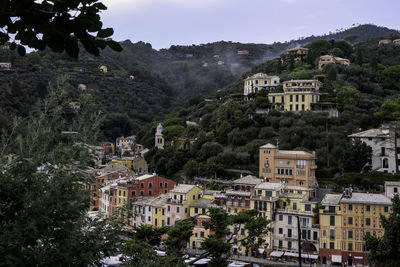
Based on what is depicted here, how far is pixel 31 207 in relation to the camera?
14.8ft

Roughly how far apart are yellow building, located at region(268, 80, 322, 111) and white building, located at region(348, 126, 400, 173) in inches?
412

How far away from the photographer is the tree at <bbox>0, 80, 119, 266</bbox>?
4352 mm

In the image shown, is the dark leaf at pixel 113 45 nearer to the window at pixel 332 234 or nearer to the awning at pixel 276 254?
the awning at pixel 276 254

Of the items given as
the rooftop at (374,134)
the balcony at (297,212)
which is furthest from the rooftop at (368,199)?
the rooftop at (374,134)

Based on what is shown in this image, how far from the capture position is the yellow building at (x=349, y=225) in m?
27.3

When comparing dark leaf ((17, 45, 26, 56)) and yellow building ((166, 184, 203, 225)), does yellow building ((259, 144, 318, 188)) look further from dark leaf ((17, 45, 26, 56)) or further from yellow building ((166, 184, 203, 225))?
dark leaf ((17, 45, 26, 56))

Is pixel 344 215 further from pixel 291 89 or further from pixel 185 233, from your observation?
pixel 291 89

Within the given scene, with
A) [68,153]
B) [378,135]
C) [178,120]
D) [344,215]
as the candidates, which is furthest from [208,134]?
[68,153]

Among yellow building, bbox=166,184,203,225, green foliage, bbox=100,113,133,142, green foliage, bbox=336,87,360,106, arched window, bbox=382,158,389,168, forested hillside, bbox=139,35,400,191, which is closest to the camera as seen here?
yellow building, bbox=166,184,203,225

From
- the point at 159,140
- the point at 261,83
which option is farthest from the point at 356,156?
the point at 159,140

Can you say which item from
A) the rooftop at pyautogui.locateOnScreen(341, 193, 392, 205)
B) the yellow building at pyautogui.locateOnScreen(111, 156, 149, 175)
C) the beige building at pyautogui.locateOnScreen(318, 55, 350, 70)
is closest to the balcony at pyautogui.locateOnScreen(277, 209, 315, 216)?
the rooftop at pyautogui.locateOnScreen(341, 193, 392, 205)

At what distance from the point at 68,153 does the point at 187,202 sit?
1094 inches

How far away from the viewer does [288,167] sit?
37.6 m

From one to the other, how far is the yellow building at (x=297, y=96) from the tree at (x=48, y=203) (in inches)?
1784
